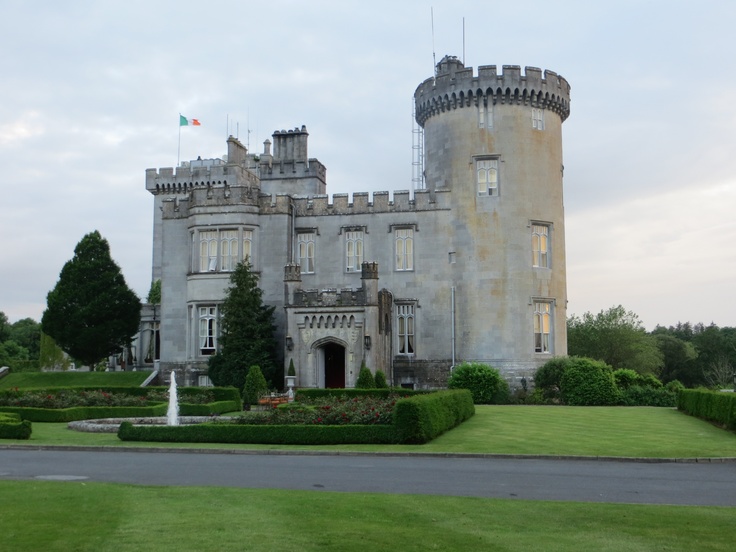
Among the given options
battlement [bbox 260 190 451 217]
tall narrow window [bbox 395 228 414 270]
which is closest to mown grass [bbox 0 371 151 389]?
battlement [bbox 260 190 451 217]

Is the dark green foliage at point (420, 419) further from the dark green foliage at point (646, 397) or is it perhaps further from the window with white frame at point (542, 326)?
the window with white frame at point (542, 326)

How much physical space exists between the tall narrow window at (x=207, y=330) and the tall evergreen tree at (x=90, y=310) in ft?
22.3

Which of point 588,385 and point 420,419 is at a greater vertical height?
point 588,385

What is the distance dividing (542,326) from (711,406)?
17.2 m

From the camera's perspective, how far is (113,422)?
3022cm

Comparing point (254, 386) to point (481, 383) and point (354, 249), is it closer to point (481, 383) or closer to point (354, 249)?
point (481, 383)

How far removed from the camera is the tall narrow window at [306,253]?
4925 cm

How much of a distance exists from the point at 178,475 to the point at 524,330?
31875mm

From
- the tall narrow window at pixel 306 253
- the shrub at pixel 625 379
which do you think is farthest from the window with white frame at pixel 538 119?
the shrub at pixel 625 379

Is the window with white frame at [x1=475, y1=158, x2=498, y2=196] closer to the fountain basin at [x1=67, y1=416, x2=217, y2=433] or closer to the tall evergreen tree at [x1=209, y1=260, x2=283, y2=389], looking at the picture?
the tall evergreen tree at [x1=209, y1=260, x2=283, y2=389]

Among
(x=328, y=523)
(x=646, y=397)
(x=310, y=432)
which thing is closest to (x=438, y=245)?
(x=646, y=397)

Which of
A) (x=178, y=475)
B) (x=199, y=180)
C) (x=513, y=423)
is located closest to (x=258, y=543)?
(x=178, y=475)

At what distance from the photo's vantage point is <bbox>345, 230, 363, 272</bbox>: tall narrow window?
160 feet

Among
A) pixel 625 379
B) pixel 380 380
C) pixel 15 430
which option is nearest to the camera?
pixel 15 430
